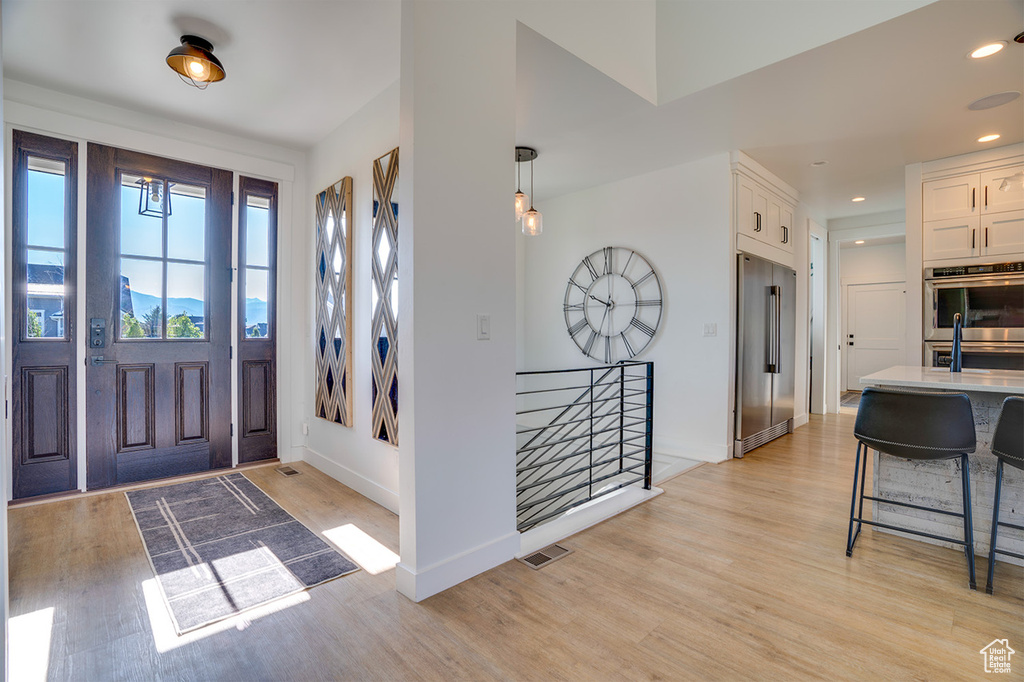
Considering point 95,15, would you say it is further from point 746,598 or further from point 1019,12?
point 1019,12

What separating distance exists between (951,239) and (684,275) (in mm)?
2148

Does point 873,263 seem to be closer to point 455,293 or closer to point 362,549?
point 455,293

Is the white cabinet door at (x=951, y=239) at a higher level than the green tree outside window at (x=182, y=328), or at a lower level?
higher

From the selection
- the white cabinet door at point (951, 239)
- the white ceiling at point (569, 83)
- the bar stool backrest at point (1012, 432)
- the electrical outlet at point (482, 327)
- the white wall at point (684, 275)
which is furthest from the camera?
the white wall at point (684, 275)

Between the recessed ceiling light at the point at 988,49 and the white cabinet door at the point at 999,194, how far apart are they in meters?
1.72

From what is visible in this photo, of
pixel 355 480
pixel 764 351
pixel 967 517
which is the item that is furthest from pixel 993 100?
pixel 355 480

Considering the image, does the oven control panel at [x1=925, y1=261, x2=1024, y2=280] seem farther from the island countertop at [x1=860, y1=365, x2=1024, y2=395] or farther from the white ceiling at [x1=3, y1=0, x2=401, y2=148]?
the white ceiling at [x1=3, y1=0, x2=401, y2=148]

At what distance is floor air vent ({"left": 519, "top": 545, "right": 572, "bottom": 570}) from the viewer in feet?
8.05

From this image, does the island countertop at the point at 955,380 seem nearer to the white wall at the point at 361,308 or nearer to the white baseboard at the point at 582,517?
the white baseboard at the point at 582,517

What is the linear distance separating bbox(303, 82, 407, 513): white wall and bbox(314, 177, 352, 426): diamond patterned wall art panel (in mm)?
54

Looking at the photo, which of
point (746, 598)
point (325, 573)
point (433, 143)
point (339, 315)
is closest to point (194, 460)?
point (339, 315)

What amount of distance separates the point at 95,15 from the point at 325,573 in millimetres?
3100

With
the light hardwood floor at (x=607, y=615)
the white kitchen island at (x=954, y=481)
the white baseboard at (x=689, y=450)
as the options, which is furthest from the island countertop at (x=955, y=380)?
the white baseboard at (x=689, y=450)

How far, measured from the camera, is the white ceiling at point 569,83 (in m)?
2.64
